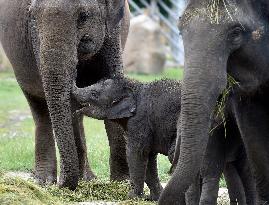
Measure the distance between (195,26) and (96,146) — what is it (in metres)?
6.77

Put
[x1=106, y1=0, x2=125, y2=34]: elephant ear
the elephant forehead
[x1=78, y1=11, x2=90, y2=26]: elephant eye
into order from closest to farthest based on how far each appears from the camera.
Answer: the elephant forehead → [x1=78, y1=11, x2=90, y2=26]: elephant eye → [x1=106, y1=0, x2=125, y2=34]: elephant ear

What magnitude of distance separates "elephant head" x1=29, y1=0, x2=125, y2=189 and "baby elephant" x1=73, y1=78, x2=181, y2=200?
0.17 metres

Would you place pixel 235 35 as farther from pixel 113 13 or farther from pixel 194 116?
pixel 113 13

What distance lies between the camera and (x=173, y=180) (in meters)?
5.77

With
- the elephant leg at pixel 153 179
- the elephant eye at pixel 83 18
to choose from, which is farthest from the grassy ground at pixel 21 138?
the elephant eye at pixel 83 18

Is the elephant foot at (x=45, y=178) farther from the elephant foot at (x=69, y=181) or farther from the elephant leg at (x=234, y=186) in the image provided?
the elephant leg at (x=234, y=186)

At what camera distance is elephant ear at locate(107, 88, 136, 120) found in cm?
804

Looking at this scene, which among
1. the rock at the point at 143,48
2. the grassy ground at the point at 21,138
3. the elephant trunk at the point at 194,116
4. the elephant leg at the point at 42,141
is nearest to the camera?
the elephant trunk at the point at 194,116

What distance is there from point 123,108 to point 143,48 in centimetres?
1774

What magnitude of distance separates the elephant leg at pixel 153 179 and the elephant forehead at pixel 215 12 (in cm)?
230

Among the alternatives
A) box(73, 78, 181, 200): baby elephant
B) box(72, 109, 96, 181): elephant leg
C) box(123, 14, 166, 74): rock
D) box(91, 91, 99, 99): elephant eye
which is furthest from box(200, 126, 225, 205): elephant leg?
box(123, 14, 166, 74): rock

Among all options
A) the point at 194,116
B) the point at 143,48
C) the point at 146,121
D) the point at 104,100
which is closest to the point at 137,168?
the point at 146,121

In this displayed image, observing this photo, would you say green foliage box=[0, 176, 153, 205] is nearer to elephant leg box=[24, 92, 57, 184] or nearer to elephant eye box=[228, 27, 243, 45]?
elephant leg box=[24, 92, 57, 184]

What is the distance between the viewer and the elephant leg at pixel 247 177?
7.61 meters
